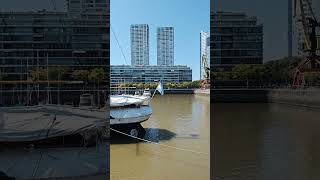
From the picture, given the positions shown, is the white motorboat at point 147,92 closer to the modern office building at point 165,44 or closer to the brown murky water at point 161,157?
the brown murky water at point 161,157

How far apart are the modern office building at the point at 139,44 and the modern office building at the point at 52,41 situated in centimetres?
47

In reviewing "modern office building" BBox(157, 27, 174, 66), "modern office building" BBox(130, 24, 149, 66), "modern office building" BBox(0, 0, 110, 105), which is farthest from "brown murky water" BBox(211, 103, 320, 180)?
"modern office building" BBox(0, 0, 110, 105)

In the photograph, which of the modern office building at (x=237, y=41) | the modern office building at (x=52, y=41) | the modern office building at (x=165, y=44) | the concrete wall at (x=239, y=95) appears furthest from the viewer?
the concrete wall at (x=239, y=95)

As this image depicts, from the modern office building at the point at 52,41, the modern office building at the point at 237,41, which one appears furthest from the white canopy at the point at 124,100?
the modern office building at the point at 237,41

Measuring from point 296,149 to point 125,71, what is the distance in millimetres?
3504

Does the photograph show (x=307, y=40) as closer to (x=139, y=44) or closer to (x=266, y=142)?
(x=266, y=142)

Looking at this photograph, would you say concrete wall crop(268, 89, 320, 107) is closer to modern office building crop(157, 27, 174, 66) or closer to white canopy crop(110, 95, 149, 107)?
modern office building crop(157, 27, 174, 66)

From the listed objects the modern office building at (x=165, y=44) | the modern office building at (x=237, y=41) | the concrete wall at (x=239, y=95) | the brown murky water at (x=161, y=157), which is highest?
the modern office building at (x=237, y=41)

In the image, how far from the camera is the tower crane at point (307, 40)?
495 inches

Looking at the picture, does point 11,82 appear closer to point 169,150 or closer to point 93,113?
point 93,113

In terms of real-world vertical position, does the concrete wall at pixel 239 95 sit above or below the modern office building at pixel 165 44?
below

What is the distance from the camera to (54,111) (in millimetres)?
5480

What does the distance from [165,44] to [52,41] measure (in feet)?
6.08

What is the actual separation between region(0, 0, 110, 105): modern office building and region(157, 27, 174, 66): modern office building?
0.82 meters
